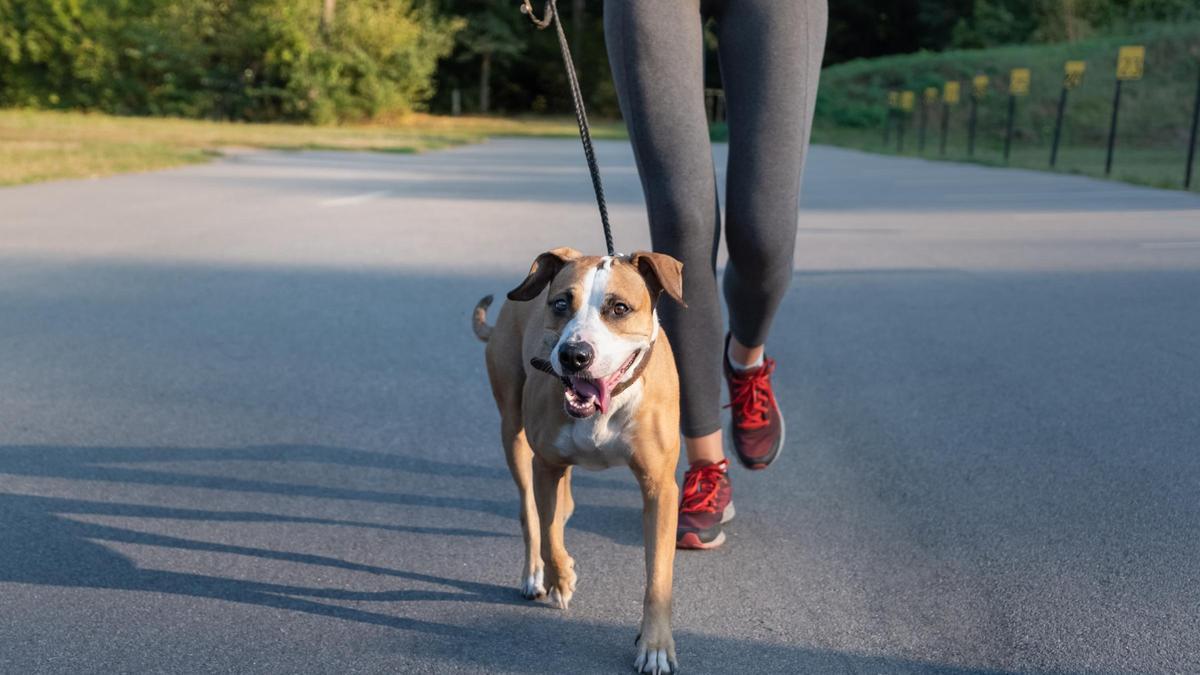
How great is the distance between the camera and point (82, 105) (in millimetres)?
47938

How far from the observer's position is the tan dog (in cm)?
252

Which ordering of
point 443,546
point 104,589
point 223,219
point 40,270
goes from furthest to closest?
point 223,219
point 40,270
point 443,546
point 104,589

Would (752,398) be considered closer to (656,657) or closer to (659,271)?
(659,271)

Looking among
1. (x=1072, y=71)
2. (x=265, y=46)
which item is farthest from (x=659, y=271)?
(x=265, y=46)

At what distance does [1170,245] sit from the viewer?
9.44 metres

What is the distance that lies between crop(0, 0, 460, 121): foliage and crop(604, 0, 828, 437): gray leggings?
1536 inches

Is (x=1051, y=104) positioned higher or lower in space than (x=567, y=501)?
lower

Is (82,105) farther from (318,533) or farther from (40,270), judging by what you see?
(318,533)

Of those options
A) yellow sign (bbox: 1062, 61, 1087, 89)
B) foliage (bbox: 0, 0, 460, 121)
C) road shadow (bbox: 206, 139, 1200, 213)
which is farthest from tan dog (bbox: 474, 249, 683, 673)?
foliage (bbox: 0, 0, 460, 121)

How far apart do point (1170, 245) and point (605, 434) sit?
8.00 metres

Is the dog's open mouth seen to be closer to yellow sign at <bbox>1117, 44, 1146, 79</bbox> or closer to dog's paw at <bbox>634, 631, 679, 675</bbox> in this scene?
dog's paw at <bbox>634, 631, 679, 675</bbox>

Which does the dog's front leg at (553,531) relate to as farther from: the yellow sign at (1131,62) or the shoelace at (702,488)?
the yellow sign at (1131,62)

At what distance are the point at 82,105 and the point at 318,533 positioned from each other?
4907 cm

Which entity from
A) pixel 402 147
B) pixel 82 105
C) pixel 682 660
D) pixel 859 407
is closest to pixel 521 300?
pixel 682 660
